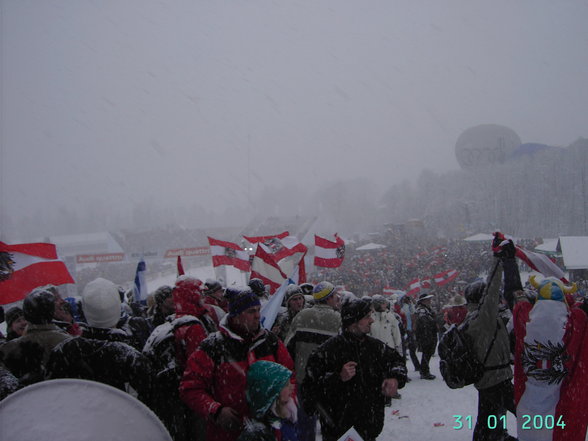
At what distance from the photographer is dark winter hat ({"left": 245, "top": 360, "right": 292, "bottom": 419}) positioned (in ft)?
7.49

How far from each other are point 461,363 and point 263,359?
6.18 ft

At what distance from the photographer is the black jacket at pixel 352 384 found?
3.08 meters

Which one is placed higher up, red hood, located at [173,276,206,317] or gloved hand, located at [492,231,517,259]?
gloved hand, located at [492,231,517,259]

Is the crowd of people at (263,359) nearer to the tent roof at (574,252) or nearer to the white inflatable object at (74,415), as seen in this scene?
the white inflatable object at (74,415)

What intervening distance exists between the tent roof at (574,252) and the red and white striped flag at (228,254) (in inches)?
462

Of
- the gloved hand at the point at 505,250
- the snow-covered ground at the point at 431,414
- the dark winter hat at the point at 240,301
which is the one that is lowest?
the snow-covered ground at the point at 431,414

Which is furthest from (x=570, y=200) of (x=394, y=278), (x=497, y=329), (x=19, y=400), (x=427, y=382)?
(x=19, y=400)

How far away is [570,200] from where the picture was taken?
50094 millimetres

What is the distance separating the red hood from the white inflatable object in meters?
1.95

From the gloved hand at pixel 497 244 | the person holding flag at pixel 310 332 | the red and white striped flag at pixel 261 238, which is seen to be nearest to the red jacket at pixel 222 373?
the person holding flag at pixel 310 332

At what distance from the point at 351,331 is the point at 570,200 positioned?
56.1 meters

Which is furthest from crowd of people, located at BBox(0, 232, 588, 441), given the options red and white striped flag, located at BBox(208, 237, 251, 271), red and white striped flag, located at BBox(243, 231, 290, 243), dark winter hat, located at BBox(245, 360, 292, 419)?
red and white striped flag, located at BBox(208, 237, 251, 271)

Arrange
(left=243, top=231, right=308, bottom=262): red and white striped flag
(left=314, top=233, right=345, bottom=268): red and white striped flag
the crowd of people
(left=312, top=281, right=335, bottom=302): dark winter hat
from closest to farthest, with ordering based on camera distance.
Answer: the crowd of people, (left=312, top=281, right=335, bottom=302): dark winter hat, (left=243, top=231, right=308, bottom=262): red and white striped flag, (left=314, top=233, right=345, bottom=268): red and white striped flag

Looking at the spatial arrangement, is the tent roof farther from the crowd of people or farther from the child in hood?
the child in hood
